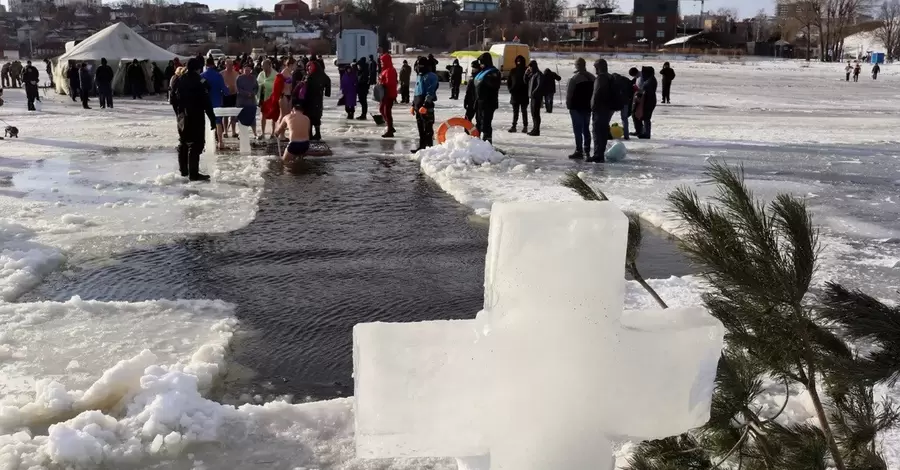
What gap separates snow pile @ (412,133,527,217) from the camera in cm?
1109

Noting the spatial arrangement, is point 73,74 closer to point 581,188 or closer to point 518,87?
point 518,87

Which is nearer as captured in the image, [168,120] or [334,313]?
[334,313]

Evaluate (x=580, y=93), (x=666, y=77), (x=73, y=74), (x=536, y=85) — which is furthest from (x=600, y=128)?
(x=73, y=74)

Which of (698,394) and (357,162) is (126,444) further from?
(357,162)

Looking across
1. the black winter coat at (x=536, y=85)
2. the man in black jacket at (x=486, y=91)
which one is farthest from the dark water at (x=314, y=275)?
the black winter coat at (x=536, y=85)

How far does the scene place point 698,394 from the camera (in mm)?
1324

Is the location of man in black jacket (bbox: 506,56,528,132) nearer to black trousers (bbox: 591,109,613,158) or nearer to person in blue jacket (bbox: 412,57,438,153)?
person in blue jacket (bbox: 412,57,438,153)

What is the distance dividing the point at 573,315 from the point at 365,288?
5.22 metres

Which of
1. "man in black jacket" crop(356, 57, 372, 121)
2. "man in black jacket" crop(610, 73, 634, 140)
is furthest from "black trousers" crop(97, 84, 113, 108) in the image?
"man in black jacket" crop(610, 73, 634, 140)

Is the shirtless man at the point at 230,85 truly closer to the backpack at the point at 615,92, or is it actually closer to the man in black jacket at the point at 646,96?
the backpack at the point at 615,92

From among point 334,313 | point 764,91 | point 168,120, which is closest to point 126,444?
point 334,313

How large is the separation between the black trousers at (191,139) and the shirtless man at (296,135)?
6.31 feet

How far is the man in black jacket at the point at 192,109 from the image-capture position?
405 inches

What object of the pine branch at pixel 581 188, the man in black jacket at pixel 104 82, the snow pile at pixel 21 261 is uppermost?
the man in black jacket at pixel 104 82
